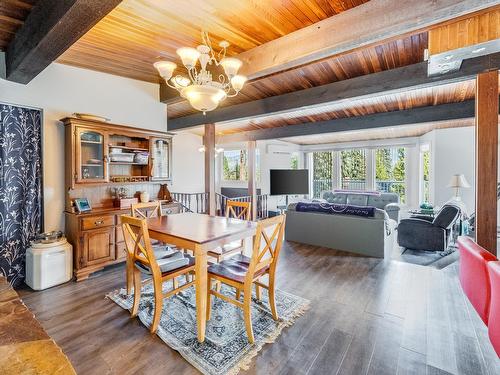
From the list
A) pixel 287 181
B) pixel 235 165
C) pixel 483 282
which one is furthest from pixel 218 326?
pixel 235 165

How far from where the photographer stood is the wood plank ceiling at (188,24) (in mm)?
2174

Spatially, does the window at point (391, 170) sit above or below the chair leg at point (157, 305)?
above

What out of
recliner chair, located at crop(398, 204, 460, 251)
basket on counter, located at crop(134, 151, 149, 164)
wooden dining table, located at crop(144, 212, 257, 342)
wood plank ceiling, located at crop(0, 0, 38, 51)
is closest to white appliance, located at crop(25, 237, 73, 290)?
wooden dining table, located at crop(144, 212, 257, 342)

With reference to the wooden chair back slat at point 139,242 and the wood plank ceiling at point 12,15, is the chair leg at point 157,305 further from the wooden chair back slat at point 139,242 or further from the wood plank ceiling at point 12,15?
the wood plank ceiling at point 12,15

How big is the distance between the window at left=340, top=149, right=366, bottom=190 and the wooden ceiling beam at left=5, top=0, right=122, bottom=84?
28.8ft

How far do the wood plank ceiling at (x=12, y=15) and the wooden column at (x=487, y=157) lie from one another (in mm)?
4331

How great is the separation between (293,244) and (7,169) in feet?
14.7

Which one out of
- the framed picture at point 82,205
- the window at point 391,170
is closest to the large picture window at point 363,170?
the window at point 391,170

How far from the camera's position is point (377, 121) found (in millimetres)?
5305

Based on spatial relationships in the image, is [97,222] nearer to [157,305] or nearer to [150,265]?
[150,265]

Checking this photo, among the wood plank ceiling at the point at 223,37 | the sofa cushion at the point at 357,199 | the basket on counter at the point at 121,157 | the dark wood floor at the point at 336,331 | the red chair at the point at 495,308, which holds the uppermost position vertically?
the wood plank ceiling at the point at 223,37

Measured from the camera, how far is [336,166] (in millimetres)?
9500

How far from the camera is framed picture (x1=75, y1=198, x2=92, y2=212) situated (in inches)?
140

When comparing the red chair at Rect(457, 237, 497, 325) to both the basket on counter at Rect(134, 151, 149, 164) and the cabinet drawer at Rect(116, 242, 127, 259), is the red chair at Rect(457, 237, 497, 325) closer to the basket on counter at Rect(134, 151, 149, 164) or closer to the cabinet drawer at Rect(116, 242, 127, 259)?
the cabinet drawer at Rect(116, 242, 127, 259)
